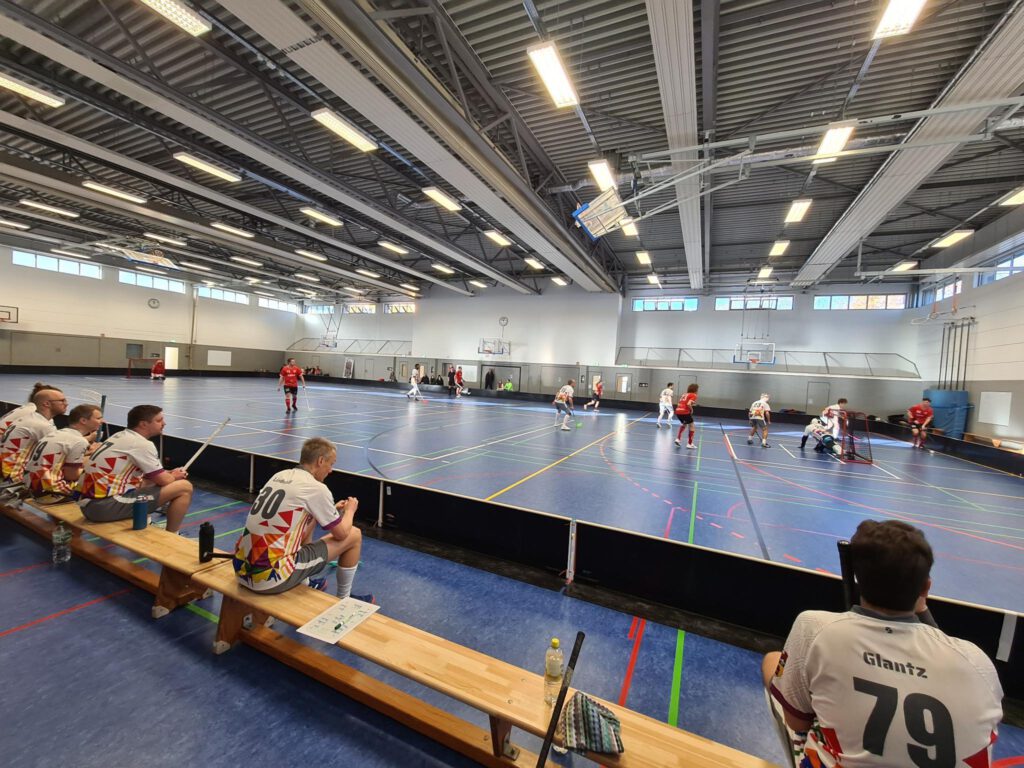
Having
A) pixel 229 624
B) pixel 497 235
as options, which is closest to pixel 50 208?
pixel 497 235

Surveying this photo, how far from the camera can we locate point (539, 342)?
94.9ft

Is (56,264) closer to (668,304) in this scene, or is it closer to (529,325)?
(529,325)

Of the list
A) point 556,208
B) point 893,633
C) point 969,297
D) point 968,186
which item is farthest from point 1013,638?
point 969,297

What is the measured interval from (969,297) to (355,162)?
23134mm

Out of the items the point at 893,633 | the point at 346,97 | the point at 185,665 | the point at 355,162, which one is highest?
the point at 355,162

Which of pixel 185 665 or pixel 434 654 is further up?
pixel 434 654

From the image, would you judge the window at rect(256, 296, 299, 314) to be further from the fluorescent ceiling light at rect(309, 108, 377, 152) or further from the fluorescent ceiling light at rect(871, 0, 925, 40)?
the fluorescent ceiling light at rect(871, 0, 925, 40)

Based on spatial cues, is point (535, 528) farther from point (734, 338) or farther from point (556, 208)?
point (734, 338)

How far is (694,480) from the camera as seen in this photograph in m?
8.52

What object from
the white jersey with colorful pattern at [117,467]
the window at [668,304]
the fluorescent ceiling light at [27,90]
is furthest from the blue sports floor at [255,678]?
the window at [668,304]

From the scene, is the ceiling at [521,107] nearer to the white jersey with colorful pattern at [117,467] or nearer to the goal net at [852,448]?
the white jersey with colorful pattern at [117,467]

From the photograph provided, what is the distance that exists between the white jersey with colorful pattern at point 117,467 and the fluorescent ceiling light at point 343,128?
758 centimetres

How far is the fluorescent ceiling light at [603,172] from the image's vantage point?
940cm

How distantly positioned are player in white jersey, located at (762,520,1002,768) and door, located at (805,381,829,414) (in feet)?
86.8
